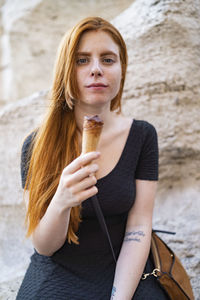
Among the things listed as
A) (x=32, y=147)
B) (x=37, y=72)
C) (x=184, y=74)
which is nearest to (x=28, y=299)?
(x=32, y=147)

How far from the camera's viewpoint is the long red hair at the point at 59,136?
3.35 ft

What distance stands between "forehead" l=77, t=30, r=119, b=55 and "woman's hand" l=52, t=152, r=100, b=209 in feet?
1.43

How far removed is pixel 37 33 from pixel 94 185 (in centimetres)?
291

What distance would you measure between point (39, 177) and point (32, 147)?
0.52 ft

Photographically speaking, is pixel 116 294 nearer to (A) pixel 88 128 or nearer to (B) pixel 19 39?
(A) pixel 88 128

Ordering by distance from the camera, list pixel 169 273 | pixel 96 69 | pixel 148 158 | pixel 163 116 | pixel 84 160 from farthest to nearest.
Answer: pixel 163 116, pixel 148 158, pixel 169 273, pixel 96 69, pixel 84 160

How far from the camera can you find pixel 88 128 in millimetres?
803

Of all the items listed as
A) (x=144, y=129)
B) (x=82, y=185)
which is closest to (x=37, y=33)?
(x=144, y=129)

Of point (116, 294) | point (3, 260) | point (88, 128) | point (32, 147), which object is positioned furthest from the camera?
point (3, 260)

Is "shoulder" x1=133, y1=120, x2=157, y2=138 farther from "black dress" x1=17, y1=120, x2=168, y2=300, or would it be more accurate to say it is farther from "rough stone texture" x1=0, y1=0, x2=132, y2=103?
"rough stone texture" x1=0, y1=0, x2=132, y2=103

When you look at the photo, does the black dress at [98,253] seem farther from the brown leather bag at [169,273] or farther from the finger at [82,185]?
the finger at [82,185]

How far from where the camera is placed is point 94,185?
3.66 feet

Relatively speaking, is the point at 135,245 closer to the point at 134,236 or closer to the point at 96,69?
the point at 134,236

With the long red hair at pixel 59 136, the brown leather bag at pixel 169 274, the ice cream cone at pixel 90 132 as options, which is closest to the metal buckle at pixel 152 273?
the brown leather bag at pixel 169 274
